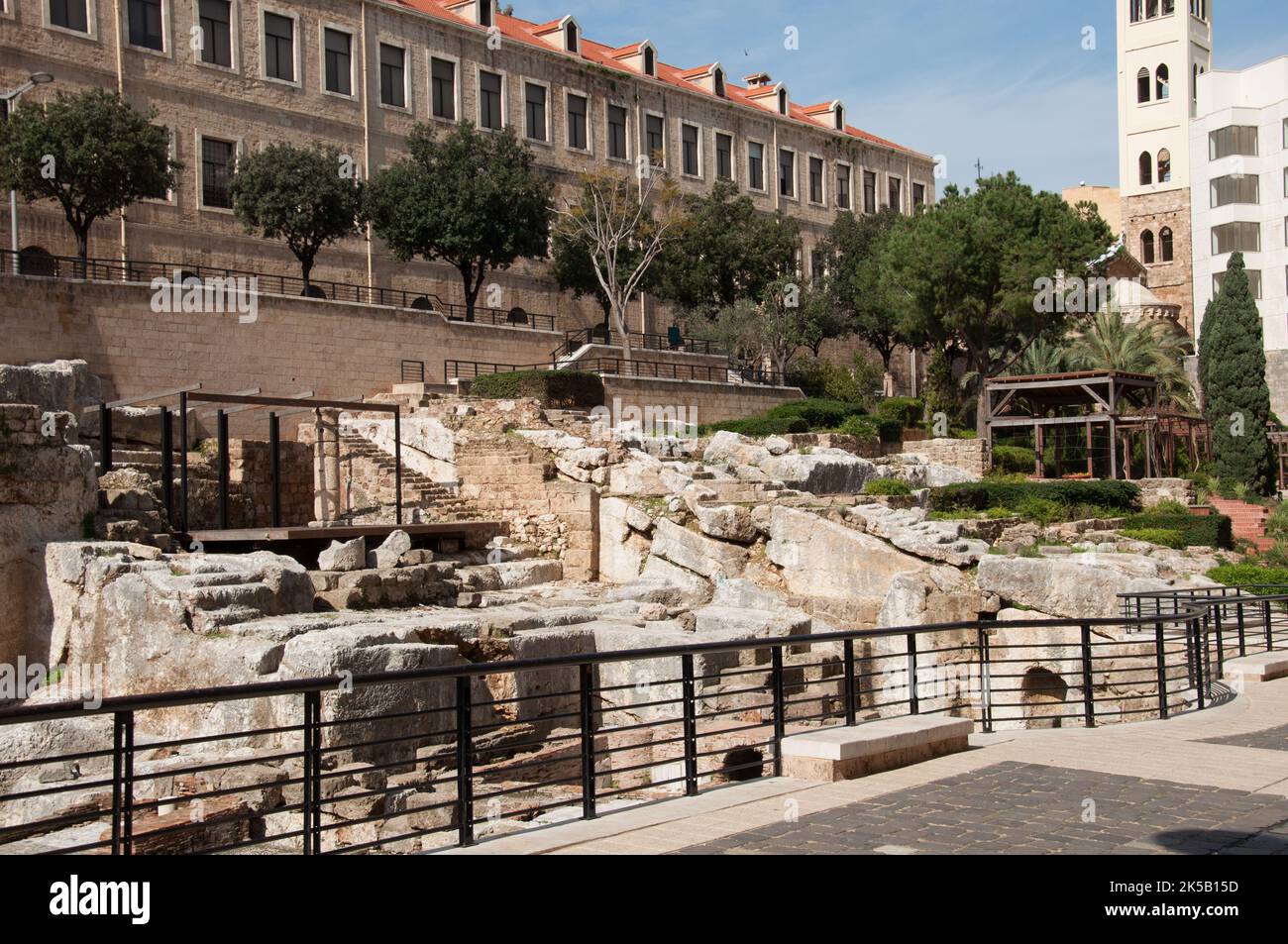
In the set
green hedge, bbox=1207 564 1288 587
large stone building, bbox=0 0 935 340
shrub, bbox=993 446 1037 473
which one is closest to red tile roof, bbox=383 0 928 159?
large stone building, bbox=0 0 935 340

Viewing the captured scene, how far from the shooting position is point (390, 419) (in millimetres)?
31281

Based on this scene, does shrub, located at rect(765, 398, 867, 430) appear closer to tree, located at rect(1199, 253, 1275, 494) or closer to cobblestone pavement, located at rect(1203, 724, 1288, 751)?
tree, located at rect(1199, 253, 1275, 494)

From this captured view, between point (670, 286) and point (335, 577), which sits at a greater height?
point (670, 286)

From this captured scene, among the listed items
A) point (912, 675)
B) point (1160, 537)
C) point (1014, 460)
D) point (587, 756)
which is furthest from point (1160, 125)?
point (587, 756)

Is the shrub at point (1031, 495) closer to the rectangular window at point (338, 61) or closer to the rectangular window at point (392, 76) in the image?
the rectangular window at point (392, 76)

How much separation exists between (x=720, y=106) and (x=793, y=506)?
3961 cm

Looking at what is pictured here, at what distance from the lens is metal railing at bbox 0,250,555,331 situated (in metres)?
35.1

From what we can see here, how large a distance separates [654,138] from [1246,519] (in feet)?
106

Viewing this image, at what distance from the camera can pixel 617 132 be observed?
55844mm

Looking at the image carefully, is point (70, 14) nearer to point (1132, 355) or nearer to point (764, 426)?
point (764, 426)

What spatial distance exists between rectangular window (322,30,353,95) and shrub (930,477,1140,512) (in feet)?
89.7

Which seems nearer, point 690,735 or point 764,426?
point 690,735

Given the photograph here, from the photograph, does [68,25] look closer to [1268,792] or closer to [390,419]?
[390,419]
